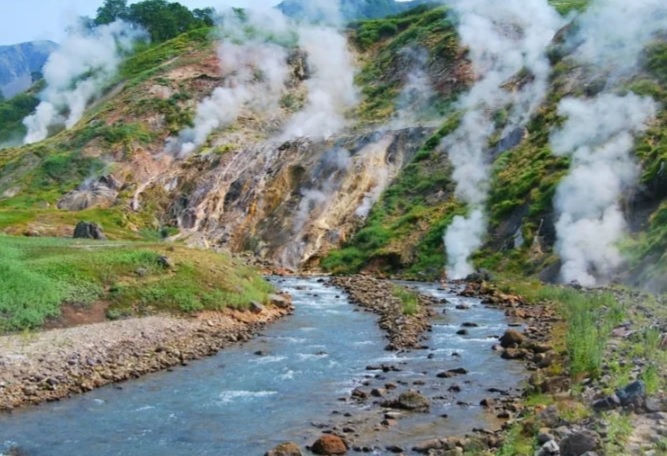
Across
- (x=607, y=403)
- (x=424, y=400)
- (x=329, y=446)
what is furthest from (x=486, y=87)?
(x=329, y=446)

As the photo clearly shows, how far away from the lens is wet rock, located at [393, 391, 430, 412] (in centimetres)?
1953

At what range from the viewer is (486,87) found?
75250mm

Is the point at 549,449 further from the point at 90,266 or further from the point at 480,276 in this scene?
the point at 480,276

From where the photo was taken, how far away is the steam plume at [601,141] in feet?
139

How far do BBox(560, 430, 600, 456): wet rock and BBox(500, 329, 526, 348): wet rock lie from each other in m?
13.6

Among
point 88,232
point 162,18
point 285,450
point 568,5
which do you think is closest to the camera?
point 285,450

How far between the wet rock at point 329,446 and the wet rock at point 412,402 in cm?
337

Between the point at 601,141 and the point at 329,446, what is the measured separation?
39.6 m

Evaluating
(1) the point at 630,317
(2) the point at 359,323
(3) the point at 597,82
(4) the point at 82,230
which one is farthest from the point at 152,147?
(1) the point at 630,317

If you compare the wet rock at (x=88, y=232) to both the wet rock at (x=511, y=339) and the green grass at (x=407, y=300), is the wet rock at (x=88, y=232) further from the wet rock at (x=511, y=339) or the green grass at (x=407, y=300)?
the wet rock at (x=511, y=339)

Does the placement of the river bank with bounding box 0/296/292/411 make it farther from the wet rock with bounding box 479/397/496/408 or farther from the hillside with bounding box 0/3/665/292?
the hillside with bounding box 0/3/665/292

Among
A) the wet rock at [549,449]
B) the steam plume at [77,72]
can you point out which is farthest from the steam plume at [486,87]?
the steam plume at [77,72]

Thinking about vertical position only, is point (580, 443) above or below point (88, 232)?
below

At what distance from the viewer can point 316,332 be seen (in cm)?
3162
